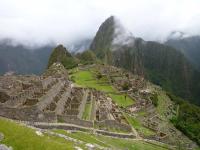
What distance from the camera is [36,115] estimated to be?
59.4 metres

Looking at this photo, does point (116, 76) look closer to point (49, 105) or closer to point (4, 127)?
point (49, 105)

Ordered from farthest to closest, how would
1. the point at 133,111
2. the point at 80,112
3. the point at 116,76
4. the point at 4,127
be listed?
the point at 116,76 → the point at 133,111 → the point at 80,112 → the point at 4,127

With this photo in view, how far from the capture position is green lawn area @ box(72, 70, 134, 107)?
412 ft

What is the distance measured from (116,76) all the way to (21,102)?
110 meters

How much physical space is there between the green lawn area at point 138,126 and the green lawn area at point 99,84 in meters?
18.2

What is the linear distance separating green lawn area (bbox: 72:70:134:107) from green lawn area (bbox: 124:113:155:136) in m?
18.2

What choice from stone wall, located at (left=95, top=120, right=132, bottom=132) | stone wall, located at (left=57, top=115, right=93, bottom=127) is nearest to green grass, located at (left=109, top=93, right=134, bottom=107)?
stone wall, located at (left=95, top=120, right=132, bottom=132)

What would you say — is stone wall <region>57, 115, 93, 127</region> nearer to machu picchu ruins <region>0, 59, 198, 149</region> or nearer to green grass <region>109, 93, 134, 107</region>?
machu picchu ruins <region>0, 59, 198, 149</region>

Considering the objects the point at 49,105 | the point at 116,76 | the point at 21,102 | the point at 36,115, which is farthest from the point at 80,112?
the point at 116,76

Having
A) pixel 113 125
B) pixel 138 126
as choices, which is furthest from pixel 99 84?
pixel 113 125

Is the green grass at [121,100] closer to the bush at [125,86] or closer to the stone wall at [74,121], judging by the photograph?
Result: the bush at [125,86]

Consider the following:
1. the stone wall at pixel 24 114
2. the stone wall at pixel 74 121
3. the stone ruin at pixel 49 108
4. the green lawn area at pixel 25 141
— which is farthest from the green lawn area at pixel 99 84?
the green lawn area at pixel 25 141

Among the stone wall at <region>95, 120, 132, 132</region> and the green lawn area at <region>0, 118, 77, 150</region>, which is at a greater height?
the stone wall at <region>95, 120, 132, 132</region>

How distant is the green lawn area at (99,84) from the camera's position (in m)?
125
